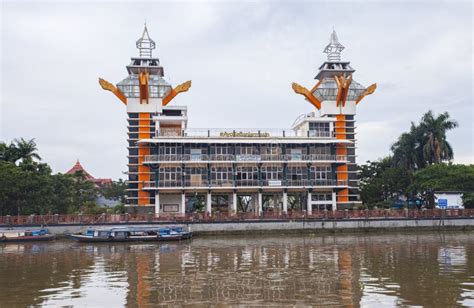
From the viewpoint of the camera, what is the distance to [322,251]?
39250 millimetres

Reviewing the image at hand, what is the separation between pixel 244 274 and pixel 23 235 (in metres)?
33.1

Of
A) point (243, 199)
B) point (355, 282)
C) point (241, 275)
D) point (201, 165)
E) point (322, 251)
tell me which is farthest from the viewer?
point (243, 199)

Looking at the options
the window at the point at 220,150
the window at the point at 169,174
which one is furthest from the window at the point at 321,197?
the window at the point at 169,174

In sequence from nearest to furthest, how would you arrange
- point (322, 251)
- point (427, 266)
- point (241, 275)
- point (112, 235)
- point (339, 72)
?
point (241, 275) < point (427, 266) < point (322, 251) < point (112, 235) < point (339, 72)

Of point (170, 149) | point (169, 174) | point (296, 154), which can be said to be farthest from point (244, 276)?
point (296, 154)

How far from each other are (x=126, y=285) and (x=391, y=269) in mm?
15732

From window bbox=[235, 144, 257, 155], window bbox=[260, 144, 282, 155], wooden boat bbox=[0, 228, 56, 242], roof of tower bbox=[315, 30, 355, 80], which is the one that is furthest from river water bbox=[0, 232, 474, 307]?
roof of tower bbox=[315, 30, 355, 80]

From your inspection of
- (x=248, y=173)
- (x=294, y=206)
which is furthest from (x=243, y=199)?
(x=248, y=173)

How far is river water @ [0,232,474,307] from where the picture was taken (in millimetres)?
21312

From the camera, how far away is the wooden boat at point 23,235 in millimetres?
50750

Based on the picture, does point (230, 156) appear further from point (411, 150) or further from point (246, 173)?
point (411, 150)

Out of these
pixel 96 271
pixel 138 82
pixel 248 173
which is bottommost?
pixel 96 271

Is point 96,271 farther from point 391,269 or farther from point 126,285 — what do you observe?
point 391,269

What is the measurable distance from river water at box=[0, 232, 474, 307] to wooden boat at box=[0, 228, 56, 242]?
14.4 ft
